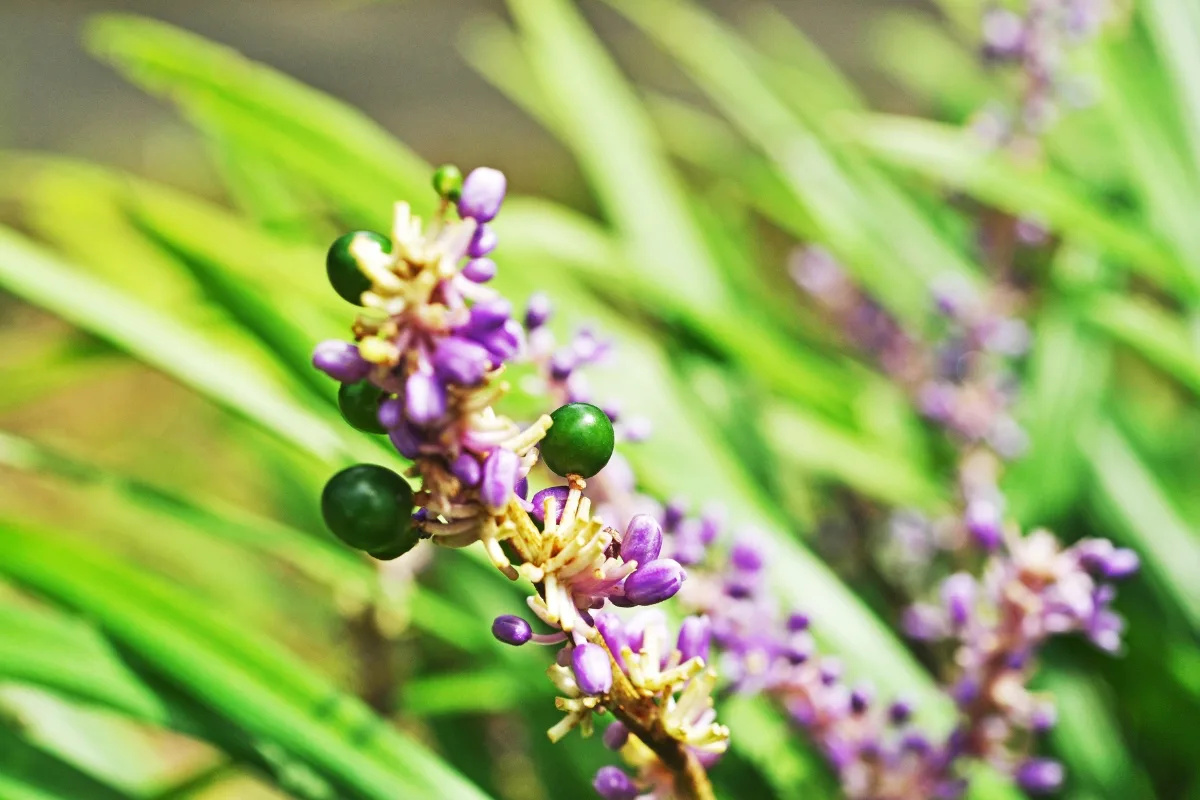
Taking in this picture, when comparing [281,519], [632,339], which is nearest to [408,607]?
[632,339]

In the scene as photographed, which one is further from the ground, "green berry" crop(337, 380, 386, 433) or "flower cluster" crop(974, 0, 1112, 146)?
"flower cluster" crop(974, 0, 1112, 146)

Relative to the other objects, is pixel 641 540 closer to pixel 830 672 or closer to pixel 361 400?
pixel 361 400

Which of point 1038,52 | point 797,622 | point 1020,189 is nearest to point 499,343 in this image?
point 797,622

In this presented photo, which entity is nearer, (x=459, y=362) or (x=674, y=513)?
(x=459, y=362)

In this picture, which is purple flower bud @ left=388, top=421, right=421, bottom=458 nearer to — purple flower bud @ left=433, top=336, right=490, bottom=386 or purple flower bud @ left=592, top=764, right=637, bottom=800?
purple flower bud @ left=433, top=336, right=490, bottom=386

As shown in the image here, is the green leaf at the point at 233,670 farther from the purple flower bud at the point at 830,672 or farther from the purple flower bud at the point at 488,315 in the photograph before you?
the purple flower bud at the point at 488,315

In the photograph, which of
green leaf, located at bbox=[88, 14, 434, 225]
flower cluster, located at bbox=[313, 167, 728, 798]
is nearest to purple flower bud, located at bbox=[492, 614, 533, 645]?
flower cluster, located at bbox=[313, 167, 728, 798]

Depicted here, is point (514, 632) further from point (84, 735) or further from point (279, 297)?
point (84, 735)
